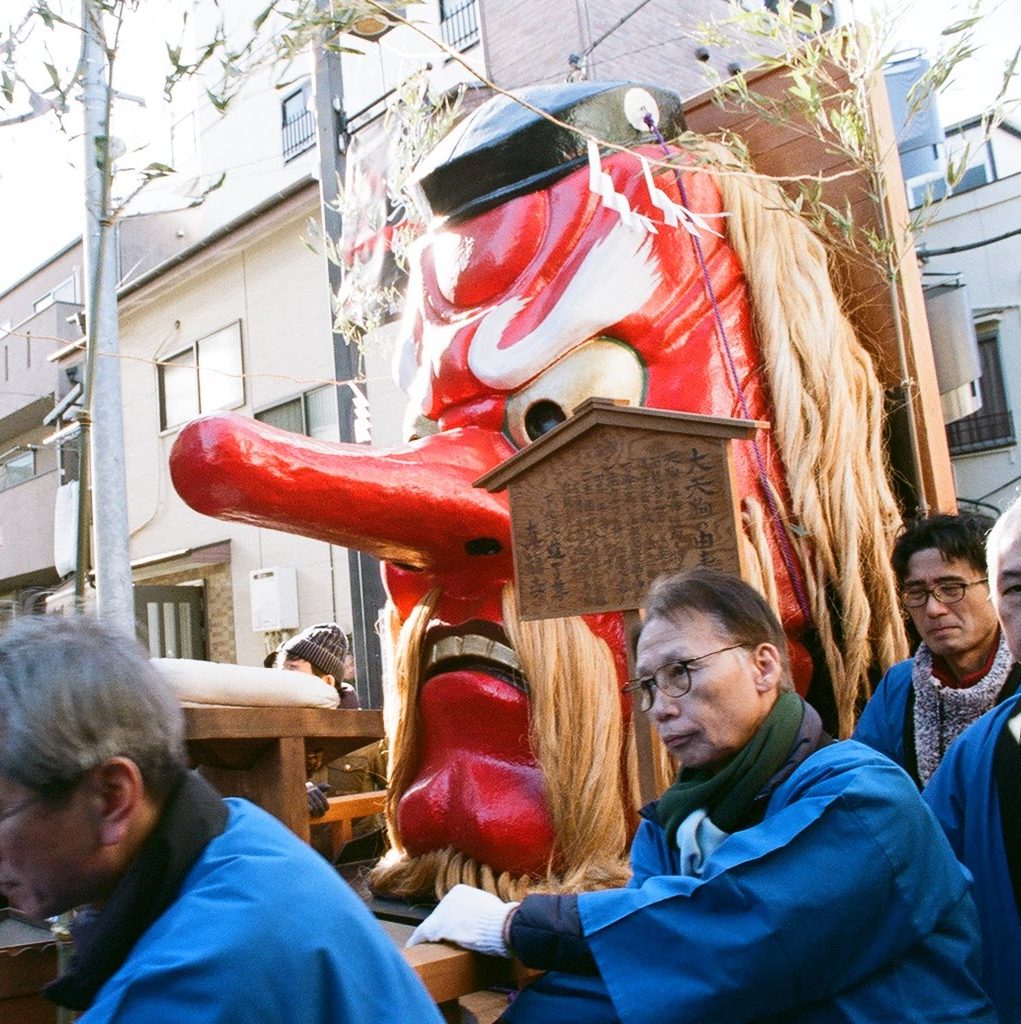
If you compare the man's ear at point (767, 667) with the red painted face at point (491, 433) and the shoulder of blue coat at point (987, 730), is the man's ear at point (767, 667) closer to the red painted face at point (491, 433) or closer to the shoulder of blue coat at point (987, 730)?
the shoulder of blue coat at point (987, 730)

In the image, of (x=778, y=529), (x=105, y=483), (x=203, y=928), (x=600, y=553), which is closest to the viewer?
(x=203, y=928)

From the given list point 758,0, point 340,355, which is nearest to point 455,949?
point 340,355

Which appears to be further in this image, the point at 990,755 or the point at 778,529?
the point at 778,529

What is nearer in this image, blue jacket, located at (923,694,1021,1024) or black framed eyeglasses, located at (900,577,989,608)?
blue jacket, located at (923,694,1021,1024)

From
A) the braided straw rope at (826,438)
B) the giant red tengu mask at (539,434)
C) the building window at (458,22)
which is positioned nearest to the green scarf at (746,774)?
the giant red tengu mask at (539,434)

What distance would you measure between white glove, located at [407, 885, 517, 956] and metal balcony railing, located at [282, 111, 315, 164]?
13.7 metres

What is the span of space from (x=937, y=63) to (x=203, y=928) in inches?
130

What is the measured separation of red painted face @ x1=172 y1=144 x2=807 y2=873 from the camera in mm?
2807

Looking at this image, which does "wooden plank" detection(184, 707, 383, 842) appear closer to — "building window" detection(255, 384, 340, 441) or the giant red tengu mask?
the giant red tengu mask

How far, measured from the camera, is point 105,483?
3844mm

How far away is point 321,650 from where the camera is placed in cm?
516

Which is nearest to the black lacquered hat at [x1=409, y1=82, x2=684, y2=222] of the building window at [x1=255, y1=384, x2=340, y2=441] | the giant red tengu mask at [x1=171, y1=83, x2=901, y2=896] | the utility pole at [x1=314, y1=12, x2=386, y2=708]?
the giant red tengu mask at [x1=171, y1=83, x2=901, y2=896]

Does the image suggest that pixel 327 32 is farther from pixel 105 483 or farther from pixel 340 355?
pixel 340 355

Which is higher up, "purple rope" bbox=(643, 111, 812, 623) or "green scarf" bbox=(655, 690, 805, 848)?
"purple rope" bbox=(643, 111, 812, 623)
